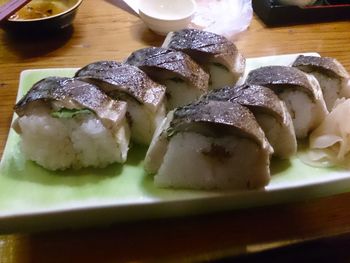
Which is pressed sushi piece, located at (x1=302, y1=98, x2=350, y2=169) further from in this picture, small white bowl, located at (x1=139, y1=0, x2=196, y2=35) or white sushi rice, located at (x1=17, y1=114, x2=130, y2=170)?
small white bowl, located at (x1=139, y1=0, x2=196, y2=35)

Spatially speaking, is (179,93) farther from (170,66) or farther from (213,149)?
(213,149)

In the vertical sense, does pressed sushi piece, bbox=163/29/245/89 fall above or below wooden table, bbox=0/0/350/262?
above

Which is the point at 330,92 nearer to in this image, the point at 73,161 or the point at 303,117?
the point at 303,117

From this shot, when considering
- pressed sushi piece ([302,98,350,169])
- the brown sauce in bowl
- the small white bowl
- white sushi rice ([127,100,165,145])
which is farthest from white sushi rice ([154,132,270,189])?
the brown sauce in bowl

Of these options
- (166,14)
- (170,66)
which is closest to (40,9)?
(166,14)

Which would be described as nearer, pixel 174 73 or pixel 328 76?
pixel 174 73

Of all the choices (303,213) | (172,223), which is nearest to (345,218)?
(303,213)

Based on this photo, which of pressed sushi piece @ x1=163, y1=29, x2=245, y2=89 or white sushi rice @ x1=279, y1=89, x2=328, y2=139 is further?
pressed sushi piece @ x1=163, y1=29, x2=245, y2=89
